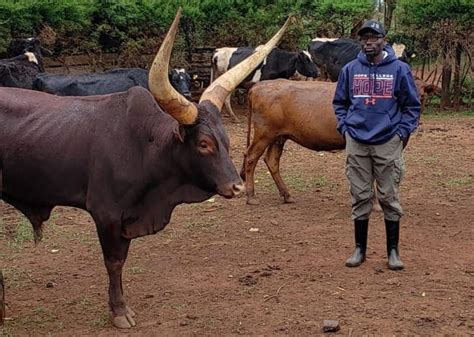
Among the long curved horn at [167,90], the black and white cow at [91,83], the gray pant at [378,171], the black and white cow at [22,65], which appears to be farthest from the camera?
the black and white cow at [22,65]

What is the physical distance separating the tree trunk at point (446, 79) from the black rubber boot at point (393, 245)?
10.9 metres

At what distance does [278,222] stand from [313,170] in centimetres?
263

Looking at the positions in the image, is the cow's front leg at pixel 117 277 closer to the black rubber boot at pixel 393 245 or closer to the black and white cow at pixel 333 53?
the black rubber boot at pixel 393 245

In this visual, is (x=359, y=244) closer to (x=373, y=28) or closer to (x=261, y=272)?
(x=261, y=272)

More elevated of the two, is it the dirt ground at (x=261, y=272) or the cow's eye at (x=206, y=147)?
the cow's eye at (x=206, y=147)

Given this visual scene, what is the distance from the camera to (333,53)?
16344 mm

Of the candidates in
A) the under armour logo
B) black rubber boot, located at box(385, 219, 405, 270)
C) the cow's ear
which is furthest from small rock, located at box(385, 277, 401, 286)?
the cow's ear

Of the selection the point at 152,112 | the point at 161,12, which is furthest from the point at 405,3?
the point at 152,112

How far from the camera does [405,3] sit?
16.9m

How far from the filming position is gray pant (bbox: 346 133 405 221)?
19.5ft

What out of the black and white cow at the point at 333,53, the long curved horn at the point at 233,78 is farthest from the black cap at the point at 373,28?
the black and white cow at the point at 333,53

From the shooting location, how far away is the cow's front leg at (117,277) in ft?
16.7

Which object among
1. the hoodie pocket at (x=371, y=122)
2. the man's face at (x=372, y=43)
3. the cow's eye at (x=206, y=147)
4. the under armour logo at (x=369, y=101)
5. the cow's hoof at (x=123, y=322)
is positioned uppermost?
the man's face at (x=372, y=43)

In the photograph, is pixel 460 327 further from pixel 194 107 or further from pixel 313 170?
pixel 313 170
